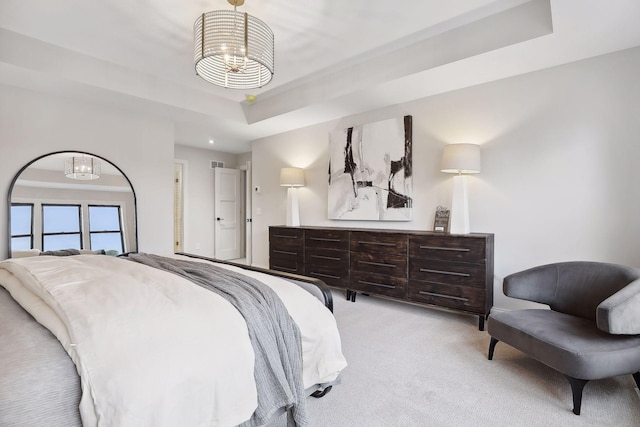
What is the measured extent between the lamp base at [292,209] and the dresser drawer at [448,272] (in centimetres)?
200

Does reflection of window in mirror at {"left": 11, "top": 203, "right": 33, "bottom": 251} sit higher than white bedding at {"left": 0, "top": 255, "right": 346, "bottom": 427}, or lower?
higher

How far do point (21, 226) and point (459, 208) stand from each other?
4539 millimetres

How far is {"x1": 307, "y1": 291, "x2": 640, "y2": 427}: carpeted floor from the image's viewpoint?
1.72 metres

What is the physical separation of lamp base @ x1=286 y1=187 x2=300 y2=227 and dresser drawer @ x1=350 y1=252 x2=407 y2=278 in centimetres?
129

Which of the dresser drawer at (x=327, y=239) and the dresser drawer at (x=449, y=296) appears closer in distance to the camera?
the dresser drawer at (x=449, y=296)

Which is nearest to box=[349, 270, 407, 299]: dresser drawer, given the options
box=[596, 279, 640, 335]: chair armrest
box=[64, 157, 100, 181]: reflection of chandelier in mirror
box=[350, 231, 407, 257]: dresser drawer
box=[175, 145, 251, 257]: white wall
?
box=[350, 231, 407, 257]: dresser drawer

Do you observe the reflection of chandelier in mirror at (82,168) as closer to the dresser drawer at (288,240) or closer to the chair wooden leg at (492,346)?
the dresser drawer at (288,240)

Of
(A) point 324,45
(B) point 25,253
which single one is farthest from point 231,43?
(B) point 25,253

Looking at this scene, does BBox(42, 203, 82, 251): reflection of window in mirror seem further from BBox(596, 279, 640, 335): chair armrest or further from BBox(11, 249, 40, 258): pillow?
BBox(596, 279, 640, 335): chair armrest

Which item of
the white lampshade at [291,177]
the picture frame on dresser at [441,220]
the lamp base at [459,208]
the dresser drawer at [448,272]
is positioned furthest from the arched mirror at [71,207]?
the lamp base at [459,208]

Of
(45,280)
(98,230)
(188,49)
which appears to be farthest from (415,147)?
(98,230)

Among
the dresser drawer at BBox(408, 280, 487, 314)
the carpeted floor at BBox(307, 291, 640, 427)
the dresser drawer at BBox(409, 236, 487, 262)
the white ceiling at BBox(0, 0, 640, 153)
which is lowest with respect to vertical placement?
the carpeted floor at BBox(307, 291, 640, 427)

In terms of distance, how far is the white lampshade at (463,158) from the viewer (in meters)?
3.15

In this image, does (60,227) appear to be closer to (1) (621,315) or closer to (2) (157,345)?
(2) (157,345)
